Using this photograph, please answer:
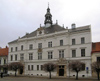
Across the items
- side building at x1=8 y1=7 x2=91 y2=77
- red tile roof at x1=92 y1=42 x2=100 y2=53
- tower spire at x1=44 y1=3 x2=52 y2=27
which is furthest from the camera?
tower spire at x1=44 y1=3 x2=52 y2=27

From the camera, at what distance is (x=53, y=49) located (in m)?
46.6

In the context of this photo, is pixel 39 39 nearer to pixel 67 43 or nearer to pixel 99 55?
pixel 67 43

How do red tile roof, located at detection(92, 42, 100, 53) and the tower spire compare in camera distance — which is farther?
the tower spire

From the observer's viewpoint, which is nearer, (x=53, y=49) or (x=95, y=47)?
(x=95, y=47)

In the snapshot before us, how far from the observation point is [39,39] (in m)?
50.9

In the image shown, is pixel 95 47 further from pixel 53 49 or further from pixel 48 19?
pixel 48 19

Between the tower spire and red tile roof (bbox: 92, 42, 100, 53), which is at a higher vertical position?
the tower spire

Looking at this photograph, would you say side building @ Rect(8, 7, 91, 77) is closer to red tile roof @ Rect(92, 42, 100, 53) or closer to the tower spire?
the tower spire

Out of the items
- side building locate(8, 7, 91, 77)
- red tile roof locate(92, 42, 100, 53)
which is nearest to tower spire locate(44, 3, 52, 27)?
side building locate(8, 7, 91, 77)

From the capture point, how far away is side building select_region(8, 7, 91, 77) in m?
41.6

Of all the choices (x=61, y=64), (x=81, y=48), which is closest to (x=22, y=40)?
(x=61, y=64)

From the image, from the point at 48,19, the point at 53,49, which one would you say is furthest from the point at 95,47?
the point at 48,19

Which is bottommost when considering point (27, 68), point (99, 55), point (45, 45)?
point (27, 68)

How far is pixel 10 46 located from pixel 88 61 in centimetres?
3192
